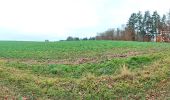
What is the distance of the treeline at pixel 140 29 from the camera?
287 feet

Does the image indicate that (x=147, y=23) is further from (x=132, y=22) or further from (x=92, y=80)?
(x=92, y=80)

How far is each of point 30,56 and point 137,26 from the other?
217ft

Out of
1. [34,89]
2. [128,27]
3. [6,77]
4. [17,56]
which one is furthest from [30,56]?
[128,27]

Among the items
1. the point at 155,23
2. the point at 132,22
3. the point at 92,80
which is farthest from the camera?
the point at 132,22

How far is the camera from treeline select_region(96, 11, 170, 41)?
287ft

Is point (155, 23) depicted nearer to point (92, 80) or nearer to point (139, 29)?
point (139, 29)

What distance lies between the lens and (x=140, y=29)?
92.7m

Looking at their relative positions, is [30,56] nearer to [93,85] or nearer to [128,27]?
[93,85]

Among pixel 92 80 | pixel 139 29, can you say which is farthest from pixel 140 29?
pixel 92 80

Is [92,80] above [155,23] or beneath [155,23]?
beneath

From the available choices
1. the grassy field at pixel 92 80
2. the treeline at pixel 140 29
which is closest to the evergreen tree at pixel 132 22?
the treeline at pixel 140 29

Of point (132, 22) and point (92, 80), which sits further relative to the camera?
point (132, 22)

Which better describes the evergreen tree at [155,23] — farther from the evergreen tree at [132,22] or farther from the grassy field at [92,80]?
the grassy field at [92,80]

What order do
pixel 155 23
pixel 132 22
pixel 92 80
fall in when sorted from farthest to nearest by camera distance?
pixel 132 22
pixel 155 23
pixel 92 80
